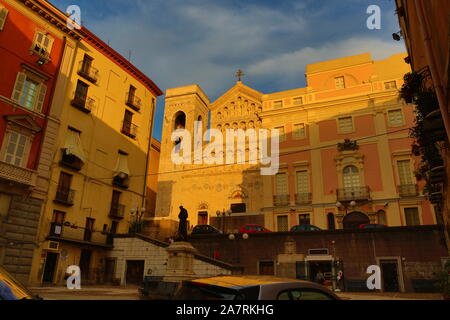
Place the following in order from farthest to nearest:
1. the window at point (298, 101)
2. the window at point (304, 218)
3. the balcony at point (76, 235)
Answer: the window at point (298, 101) < the window at point (304, 218) < the balcony at point (76, 235)

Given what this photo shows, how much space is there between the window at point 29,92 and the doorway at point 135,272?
41.9 feet

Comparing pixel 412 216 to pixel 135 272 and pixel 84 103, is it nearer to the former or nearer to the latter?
pixel 135 272

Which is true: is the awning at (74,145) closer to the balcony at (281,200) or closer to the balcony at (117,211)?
the balcony at (117,211)

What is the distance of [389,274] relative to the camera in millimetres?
21141

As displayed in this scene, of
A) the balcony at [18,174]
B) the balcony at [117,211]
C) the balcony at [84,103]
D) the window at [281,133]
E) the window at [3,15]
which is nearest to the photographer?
the balcony at [18,174]

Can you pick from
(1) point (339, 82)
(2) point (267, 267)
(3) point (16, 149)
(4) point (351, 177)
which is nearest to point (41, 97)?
(3) point (16, 149)

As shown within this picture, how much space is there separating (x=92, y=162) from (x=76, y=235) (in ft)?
19.4

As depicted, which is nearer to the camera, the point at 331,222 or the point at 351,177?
the point at 331,222

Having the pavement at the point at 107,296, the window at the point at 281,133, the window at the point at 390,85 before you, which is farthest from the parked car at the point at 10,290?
the window at the point at 390,85

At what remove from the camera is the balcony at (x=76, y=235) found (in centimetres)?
2198

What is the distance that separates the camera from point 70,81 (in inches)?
1008

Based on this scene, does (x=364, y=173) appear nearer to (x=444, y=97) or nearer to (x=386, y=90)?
(x=386, y=90)
